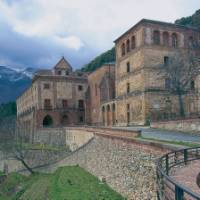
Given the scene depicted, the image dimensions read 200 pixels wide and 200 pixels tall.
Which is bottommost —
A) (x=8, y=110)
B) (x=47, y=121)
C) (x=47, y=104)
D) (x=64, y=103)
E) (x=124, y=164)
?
Result: (x=124, y=164)

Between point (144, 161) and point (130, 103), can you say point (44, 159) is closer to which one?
point (130, 103)

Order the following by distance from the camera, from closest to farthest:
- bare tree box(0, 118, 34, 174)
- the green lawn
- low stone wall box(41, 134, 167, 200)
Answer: low stone wall box(41, 134, 167, 200), the green lawn, bare tree box(0, 118, 34, 174)

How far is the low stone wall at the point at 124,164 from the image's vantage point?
47.5 ft

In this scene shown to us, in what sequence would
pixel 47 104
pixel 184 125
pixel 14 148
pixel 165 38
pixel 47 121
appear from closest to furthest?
pixel 184 125 → pixel 14 148 → pixel 165 38 → pixel 47 104 → pixel 47 121

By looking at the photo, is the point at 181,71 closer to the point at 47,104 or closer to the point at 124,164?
the point at 124,164

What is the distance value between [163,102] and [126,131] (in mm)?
16047

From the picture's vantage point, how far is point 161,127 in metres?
29.9

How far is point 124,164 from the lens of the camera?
18.2m

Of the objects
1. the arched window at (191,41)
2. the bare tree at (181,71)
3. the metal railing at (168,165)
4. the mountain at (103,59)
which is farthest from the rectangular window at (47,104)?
the metal railing at (168,165)

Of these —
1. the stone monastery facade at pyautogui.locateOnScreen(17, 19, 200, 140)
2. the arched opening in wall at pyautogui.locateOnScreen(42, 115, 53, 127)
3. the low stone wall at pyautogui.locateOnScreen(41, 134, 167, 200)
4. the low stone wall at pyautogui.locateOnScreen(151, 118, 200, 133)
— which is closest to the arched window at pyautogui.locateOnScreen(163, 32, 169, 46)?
the stone monastery facade at pyautogui.locateOnScreen(17, 19, 200, 140)

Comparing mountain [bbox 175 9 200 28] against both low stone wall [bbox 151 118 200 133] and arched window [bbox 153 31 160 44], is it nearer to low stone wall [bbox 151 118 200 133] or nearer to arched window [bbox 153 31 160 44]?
arched window [bbox 153 31 160 44]

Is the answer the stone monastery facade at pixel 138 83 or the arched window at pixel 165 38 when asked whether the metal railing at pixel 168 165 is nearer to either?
the stone monastery facade at pixel 138 83

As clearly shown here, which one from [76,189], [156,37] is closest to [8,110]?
[156,37]

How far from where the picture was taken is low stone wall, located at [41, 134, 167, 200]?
14485mm
